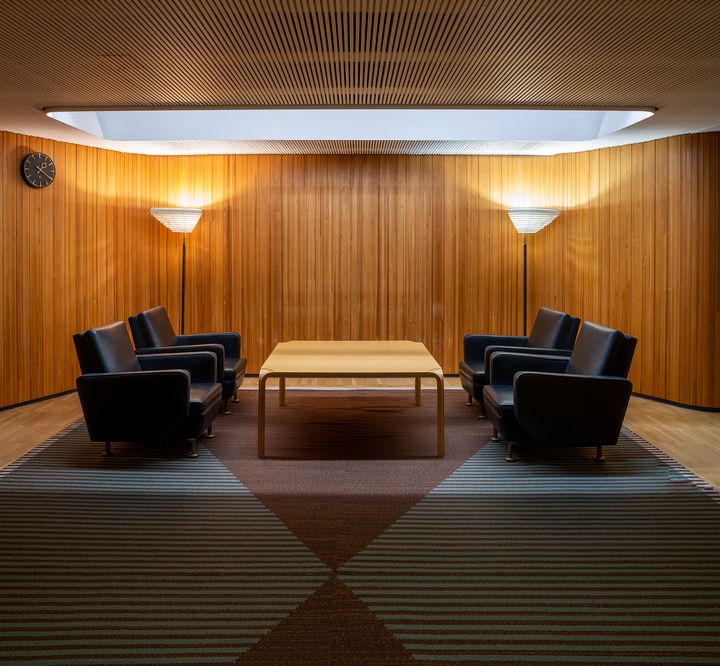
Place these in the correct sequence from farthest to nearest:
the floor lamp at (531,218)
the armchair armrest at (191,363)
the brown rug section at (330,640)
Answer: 1. the floor lamp at (531,218)
2. the armchair armrest at (191,363)
3. the brown rug section at (330,640)

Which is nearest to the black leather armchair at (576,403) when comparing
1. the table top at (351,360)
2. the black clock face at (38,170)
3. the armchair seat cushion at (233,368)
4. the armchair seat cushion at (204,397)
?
the table top at (351,360)

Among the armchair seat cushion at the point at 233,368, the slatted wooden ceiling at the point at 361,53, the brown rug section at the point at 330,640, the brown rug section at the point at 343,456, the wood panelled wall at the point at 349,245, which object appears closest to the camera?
the brown rug section at the point at 330,640

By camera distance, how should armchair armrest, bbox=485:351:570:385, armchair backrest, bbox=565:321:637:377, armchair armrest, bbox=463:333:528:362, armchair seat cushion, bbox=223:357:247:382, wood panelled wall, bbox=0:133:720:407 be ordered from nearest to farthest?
armchair backrest, bbox=565:321:637:377 < armchair armrest, bbox=485:351:570:385 < armchair seat cushion, bbox=223:357:247:382 < armchair armrest, bbox=463:333:528:362 < wood panelled wall, bbox=0:133:720:407

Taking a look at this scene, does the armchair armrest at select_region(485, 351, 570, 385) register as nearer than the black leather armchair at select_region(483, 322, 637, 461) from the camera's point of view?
No

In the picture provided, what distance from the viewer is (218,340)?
7020 millimetres

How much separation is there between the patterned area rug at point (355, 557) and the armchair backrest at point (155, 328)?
1378 millimetres

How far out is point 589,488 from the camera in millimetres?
4270

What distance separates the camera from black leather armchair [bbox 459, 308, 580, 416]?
6145 millimetres

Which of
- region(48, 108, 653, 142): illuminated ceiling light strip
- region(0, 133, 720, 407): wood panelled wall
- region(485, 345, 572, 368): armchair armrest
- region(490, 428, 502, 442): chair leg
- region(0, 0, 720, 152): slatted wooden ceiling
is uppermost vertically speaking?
region(48, 108, 653, 142): illuminated ceiling light strip

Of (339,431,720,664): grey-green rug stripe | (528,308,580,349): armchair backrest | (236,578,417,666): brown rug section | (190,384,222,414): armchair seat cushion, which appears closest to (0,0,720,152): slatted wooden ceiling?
(528,308,580,349): armchair backrest

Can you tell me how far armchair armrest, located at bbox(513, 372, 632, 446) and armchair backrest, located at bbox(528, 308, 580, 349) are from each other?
1544 mm

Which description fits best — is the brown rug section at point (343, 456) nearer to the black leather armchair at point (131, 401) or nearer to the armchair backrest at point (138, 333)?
the black leather armchair at point (131, 401)

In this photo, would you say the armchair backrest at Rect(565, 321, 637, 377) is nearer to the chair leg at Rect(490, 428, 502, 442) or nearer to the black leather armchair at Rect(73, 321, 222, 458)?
the chair leg at Rect(490, 428, 502, 442)

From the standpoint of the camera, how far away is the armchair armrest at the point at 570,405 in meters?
4.61
